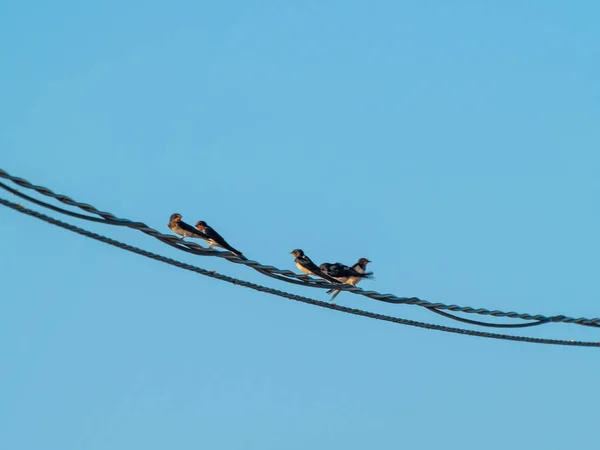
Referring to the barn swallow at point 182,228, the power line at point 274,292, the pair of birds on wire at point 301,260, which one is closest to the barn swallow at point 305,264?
the pair of birds on wire at point 301,260

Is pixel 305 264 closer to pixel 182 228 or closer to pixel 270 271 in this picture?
pixel 182 228

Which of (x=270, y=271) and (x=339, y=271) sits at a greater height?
(x=339, y=271)

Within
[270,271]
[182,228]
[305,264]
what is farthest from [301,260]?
[270,271]

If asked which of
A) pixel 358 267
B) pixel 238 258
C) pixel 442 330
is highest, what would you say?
pixel 358 267

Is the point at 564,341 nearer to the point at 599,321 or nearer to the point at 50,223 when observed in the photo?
the point at 599,321

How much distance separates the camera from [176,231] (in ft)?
42.7

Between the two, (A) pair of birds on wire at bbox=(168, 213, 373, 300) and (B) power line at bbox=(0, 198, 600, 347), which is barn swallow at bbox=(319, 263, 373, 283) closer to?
(A) pair of birds on wire at bbox=(168, 213, 373, 300)

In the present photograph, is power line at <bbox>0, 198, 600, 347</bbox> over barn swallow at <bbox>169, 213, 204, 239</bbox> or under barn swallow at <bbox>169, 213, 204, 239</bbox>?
under

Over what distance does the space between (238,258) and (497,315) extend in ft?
8.61

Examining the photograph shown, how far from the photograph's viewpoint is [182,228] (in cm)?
1249

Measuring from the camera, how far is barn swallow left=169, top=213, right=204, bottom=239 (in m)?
12.2

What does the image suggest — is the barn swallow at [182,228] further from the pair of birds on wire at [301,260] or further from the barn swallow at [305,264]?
the barn swallow at [305,264]

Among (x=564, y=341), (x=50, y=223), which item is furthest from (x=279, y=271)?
(x=564, y=341)

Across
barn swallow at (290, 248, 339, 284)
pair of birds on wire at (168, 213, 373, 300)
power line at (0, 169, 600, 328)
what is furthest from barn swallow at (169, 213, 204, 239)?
power line at (0, 169, 600, 328)
